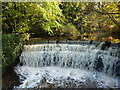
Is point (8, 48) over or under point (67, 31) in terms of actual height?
under

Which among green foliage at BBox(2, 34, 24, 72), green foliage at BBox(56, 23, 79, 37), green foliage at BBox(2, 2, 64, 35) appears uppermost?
green foliage at BBox(2, 2, 64, 35)

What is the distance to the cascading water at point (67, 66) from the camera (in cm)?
479

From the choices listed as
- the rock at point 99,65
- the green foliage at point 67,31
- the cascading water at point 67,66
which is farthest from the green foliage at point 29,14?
the green foliage at point 67,31

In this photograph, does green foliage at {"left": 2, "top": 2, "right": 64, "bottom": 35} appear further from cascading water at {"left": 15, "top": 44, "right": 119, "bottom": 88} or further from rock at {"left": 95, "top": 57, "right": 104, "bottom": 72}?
rock at {"left": 95, "top": 57, "right": 104, "bottom": 72}

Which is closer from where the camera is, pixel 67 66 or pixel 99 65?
pixel 99 65

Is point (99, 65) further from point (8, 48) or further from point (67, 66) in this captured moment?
point (8, 48)

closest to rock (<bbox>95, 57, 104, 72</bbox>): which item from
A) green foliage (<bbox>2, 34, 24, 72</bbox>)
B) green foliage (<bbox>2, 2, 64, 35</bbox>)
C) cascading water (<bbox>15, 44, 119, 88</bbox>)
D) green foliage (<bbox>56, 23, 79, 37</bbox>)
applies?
cascading water (<bbox>15, 44, 119, 88</bbox>)

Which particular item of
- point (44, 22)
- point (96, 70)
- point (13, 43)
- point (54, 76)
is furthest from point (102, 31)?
point (13, 43)

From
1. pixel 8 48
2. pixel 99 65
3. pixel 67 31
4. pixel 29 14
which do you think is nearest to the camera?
pixel 8 48

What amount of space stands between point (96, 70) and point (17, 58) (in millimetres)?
4295

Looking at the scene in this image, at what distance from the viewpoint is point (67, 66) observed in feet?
21.1

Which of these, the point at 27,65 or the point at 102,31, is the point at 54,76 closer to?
the point at 27,65

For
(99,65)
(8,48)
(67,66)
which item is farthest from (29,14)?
(99,65)

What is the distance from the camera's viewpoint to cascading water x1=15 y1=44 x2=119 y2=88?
15.7ft
